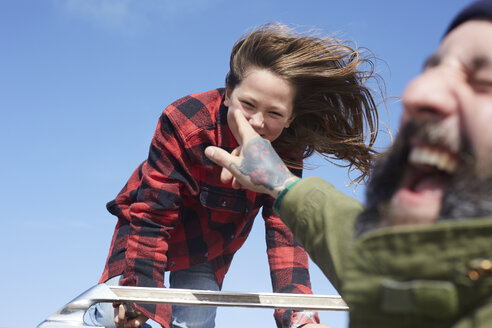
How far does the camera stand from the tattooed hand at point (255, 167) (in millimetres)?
1800

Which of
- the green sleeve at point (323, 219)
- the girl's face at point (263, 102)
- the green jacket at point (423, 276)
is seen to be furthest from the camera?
the girl's face at point (263, 102)

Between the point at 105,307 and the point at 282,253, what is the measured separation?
105 cm

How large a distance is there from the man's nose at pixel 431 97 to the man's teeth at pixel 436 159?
0.23ft

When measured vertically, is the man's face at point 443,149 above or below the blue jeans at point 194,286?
above

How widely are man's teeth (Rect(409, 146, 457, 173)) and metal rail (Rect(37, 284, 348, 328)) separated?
1.23 m

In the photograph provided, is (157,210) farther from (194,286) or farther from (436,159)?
(436,159)

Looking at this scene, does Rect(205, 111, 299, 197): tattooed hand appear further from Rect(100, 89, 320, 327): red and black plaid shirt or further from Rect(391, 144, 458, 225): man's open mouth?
Rect(100, 89, 320, 327): red and black plaid shirt

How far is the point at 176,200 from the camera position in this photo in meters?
3.00

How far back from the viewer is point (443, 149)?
1.10m

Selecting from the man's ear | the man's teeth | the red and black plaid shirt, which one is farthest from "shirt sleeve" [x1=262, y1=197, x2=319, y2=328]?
the man's teeth

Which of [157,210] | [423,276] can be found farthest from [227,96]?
[423,276]

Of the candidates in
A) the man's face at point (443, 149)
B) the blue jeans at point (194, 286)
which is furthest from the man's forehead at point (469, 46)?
the blue jeans at point (194, 286)

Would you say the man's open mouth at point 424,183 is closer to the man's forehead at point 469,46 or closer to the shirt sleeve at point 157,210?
the man's forehead at point 469,46

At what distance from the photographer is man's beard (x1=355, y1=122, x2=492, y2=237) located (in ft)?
3.45
